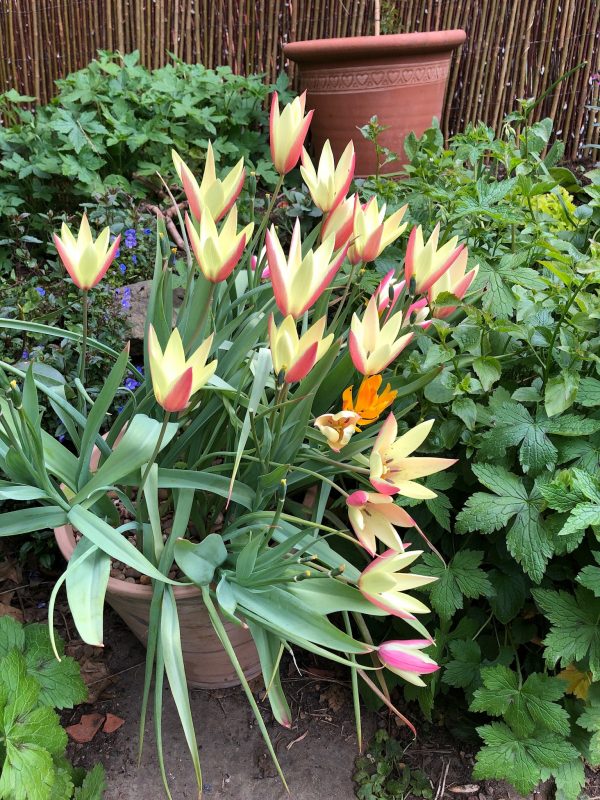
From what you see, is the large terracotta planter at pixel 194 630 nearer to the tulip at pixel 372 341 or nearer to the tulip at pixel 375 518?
the tulip at pixel 375 518

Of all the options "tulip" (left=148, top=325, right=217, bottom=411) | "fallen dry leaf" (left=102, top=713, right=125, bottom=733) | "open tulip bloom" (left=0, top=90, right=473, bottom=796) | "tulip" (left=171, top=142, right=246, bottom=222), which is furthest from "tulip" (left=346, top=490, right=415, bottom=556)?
"fallen dry leaf" (left=102, top=713, right=125, bottom=733)

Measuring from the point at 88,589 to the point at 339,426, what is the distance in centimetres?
40

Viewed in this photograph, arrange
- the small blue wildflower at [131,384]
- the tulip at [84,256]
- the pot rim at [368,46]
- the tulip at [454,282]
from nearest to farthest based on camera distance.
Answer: the tulip at [84,256]
the tulip at [454,282]
the small blue wildflower at [131,384]
the pot rim at [368,46]

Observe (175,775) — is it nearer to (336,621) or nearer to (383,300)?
(336,621)

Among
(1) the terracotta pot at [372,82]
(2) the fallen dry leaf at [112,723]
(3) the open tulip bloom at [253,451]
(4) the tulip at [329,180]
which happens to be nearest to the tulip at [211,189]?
(3) the open tulip bloom at [253,451]

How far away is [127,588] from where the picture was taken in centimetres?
107

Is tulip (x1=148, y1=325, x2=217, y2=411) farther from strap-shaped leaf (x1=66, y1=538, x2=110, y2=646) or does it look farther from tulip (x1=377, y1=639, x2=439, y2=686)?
tulip (x1=377, y1=639, x2=439, y2=686)

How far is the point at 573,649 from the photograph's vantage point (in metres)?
1.11

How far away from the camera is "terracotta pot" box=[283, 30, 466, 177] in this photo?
2574 millimetres

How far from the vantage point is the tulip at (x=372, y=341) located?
0.90 metres

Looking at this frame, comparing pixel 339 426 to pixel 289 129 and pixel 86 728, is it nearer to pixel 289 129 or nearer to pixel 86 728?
pixel 289 129

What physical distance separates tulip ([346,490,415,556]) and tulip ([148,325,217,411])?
0.25m

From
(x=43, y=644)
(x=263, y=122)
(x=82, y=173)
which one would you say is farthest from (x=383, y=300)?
(x=263, y=122)

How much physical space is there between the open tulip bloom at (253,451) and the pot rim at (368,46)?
1711 millimetres
